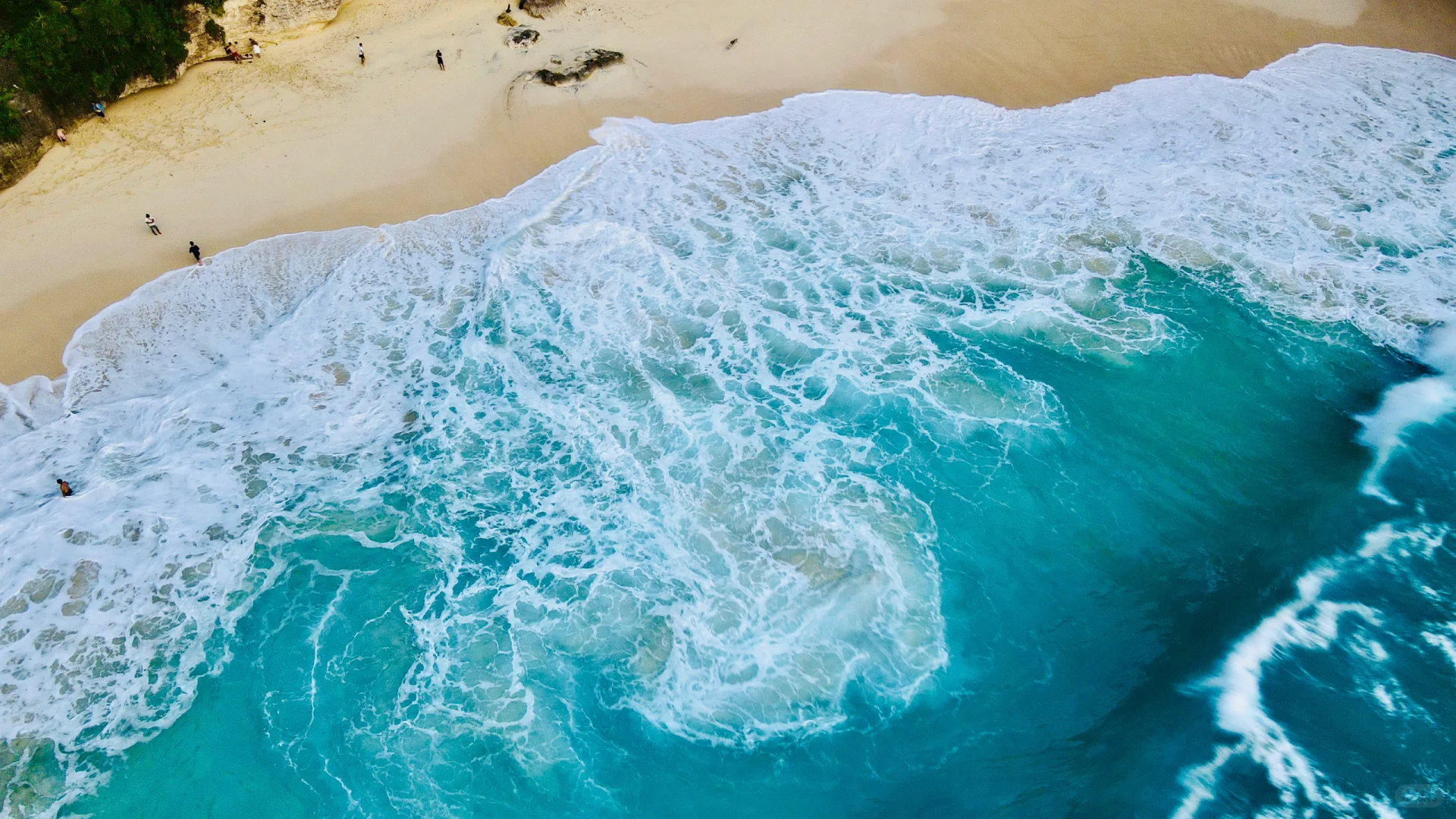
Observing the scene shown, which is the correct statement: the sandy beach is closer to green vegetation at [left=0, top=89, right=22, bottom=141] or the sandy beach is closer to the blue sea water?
green vegetation at [left=0, top=89, right=22, bottom=141]

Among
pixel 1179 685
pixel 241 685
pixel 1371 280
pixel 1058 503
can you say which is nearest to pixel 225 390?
pixel 241 685

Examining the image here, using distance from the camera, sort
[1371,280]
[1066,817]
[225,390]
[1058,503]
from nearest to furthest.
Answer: [1066,817] < [1058,503] < [225,390] < [1371,280]

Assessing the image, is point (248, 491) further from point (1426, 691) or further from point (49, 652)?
point (1426, 691)

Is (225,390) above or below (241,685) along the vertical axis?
above

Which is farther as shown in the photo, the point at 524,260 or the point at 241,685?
the point at 524,260

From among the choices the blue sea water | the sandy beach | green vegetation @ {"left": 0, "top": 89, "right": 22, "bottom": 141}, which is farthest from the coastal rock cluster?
green vegetation @ {"left": 0, "top": 89, "right": 22, "bottom": 141}

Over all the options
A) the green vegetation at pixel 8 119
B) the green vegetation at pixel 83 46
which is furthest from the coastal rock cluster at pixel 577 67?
the green vegetation at pixel 8 119

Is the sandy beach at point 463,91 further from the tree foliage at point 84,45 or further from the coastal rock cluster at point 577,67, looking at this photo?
the tree foliage at point 84,45
